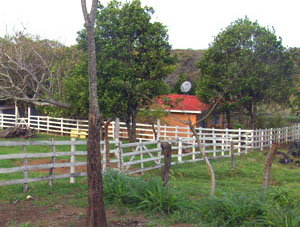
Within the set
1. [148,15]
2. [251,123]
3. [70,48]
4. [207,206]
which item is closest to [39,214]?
[207,206]

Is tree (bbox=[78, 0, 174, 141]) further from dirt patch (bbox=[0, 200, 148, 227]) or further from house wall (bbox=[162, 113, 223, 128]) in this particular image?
dirt patch (bbox=[0, 200, 148, 227])

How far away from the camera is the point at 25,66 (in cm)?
2102

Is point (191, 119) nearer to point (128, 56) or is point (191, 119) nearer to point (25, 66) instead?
point (128, 56)

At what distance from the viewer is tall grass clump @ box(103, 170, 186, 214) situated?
24.4 feet

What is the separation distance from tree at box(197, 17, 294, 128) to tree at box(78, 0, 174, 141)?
695cm

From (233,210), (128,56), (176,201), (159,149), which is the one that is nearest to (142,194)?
(176,201)

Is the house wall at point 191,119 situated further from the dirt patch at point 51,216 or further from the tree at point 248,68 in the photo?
the dirt patch at point 51,216

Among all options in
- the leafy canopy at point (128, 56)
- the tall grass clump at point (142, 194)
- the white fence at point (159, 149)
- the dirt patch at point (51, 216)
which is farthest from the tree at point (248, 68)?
the dirt patch at point (51, 216)

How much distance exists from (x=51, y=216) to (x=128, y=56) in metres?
14.0

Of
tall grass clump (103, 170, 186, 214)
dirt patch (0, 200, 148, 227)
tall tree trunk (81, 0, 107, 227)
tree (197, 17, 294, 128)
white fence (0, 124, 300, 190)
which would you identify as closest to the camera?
tall tree trunk (81, 0, 107, 227)

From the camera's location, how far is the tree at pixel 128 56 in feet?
65.4

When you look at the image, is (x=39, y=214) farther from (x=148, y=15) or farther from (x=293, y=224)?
(x=148, y=15)

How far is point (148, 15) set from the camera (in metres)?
21.0

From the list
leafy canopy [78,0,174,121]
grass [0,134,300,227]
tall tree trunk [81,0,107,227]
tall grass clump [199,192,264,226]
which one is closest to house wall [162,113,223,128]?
leafy canopy [78,0,174,121]
